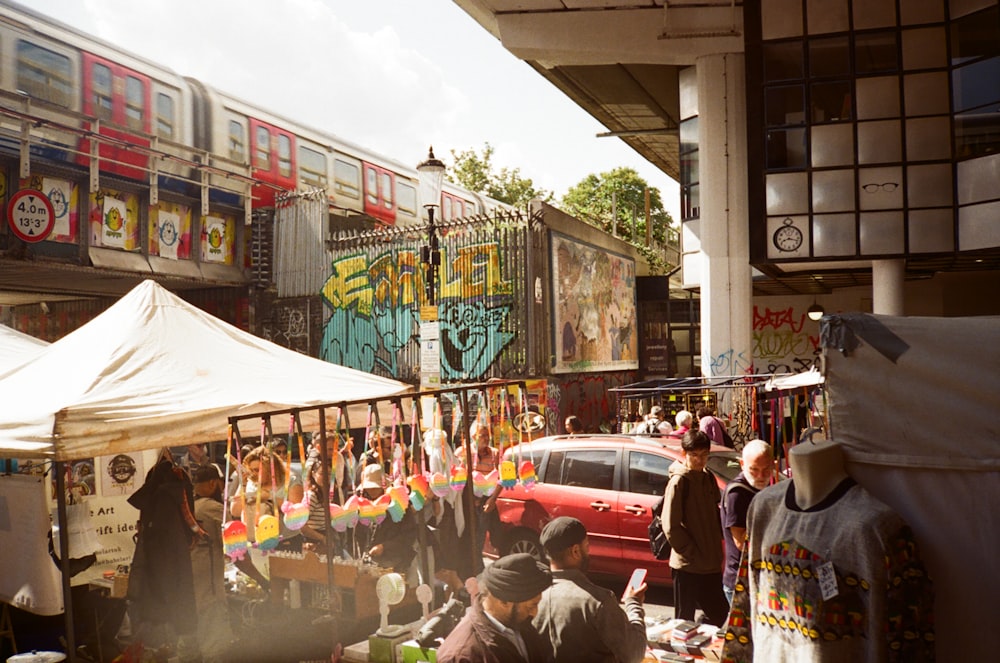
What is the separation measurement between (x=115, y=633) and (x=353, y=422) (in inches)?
105

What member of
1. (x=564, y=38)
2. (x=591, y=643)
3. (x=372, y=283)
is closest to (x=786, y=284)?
(x=564, y=38)

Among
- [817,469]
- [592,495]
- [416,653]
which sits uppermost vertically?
[817,469]

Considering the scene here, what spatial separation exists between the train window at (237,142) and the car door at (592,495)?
505 inches

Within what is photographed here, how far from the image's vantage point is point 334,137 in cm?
2241

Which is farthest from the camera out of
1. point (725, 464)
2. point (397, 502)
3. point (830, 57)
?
point (830, 57)

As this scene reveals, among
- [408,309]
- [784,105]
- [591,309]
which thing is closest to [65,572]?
[408,309]

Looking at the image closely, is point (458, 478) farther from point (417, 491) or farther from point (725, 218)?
point (725, 218)

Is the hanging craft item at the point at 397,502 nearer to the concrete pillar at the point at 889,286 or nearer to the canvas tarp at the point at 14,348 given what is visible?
the canvas tarp at the point at 14,348

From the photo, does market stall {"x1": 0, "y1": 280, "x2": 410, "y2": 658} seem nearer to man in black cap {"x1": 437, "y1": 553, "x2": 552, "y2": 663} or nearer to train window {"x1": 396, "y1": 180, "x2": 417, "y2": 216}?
man in black cap {"x1": 437, "y1": 553, "x2": 552, "y2": 663}

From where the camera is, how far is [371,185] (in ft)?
76.7

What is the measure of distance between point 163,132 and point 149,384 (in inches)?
495

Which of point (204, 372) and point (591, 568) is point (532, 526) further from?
point (204, 372)

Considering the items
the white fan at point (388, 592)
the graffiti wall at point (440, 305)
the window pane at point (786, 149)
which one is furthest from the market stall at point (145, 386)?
the window pane at point (786, 149)

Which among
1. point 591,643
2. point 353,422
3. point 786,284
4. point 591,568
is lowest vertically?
point 591,568
